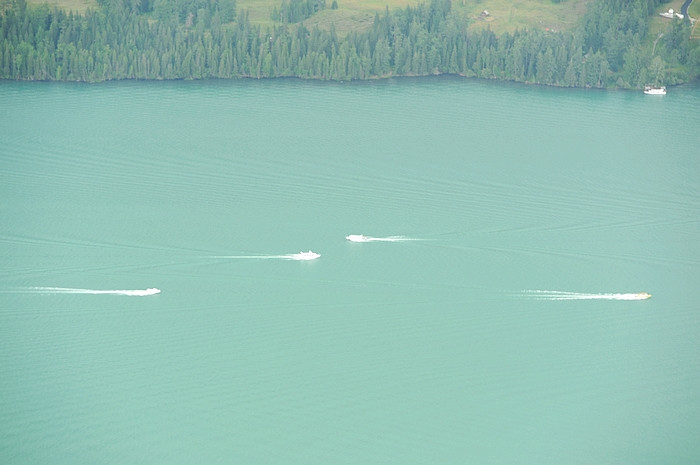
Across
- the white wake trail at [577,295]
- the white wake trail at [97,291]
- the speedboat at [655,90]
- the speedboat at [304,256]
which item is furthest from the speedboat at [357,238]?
the speedboat at [655,90]

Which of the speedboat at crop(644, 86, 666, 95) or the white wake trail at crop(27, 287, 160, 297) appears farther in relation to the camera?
the speedboat at crop(644, 86, 666, 95)

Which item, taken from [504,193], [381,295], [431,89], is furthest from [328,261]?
[431,89]

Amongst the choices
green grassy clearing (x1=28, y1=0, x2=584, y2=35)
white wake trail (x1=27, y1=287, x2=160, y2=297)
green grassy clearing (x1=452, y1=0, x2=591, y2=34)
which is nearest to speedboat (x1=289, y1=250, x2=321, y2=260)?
white wake trail (x1=27, y1=287, x2=160, y2=297)

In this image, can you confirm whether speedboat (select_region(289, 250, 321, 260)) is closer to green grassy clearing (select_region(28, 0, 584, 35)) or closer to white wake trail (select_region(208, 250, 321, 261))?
white wake trail (select_region(208, 250, 321, 261))

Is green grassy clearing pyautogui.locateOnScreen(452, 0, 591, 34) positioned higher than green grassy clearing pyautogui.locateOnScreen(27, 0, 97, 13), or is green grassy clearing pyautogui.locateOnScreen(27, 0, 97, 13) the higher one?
green grassy clearing pyautogui.locateOnScreen(452, 0, 591, 34)

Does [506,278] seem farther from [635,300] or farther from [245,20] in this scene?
[245,20]

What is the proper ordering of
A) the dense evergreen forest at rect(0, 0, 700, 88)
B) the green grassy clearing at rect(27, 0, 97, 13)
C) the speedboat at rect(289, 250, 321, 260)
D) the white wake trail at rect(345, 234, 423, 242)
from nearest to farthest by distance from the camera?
the speedboat at rect(289, 250, 321, 260) < the white wake trail at rect(345, 234, 423, 242) < the dense evergreen forest at rect(0, 0, 700, 88) < the green grassy clearing at rect(27, 0, 97, 13)
